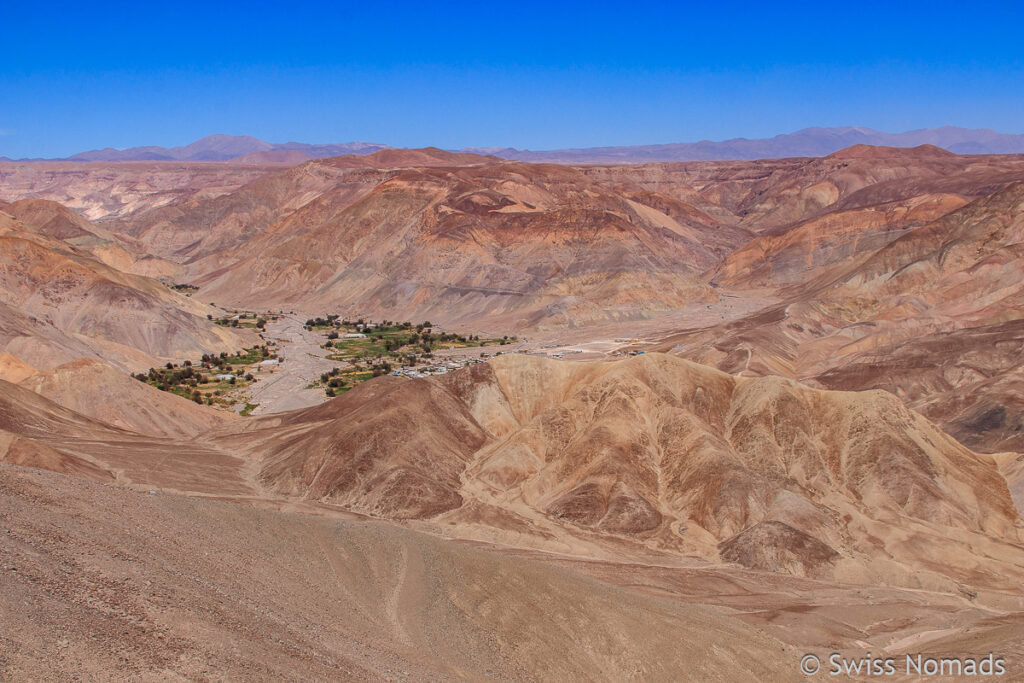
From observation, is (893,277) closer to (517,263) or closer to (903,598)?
(517,263)

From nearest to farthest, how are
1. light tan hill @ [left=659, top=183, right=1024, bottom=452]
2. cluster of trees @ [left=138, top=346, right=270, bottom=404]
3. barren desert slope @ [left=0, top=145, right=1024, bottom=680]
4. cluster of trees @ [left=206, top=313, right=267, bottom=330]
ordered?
1. barren desert slope @ [left=0, top=145, right=1024, bottom=680]
2. light tan hill @ [left=659, top=183, right=1024, bottom=452]
3. cluster of trees @ [left=138, top=346, right=270, bottom=404]
4. cluster of trees @ [left=206, top=313, right=267, bottom=330]

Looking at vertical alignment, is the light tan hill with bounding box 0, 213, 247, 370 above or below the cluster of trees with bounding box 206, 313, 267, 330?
above

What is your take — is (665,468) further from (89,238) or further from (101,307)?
(89,238)

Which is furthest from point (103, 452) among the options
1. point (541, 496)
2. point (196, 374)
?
point (196, 374)

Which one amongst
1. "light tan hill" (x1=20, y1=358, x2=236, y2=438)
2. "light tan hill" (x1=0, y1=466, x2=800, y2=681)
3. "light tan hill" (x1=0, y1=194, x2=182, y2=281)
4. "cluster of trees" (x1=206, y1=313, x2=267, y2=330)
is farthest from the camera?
"light tan hill" (x1=0, y1=194, x2=182, y2=281)

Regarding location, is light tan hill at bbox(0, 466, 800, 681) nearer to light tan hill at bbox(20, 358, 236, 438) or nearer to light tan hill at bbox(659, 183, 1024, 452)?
light tan hill at bbox(20, 358, 236, 438)

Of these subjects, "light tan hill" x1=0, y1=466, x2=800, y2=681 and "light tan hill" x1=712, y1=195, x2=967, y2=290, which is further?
"light tan hill" x1=712, y1=195, x2=967, y2=290

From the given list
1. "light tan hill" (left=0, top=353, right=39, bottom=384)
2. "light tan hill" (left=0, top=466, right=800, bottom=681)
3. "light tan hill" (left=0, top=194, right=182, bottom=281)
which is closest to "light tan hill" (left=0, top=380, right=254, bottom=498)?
"light tan hill" (left=0, top=353, right=39, bottom=384)
